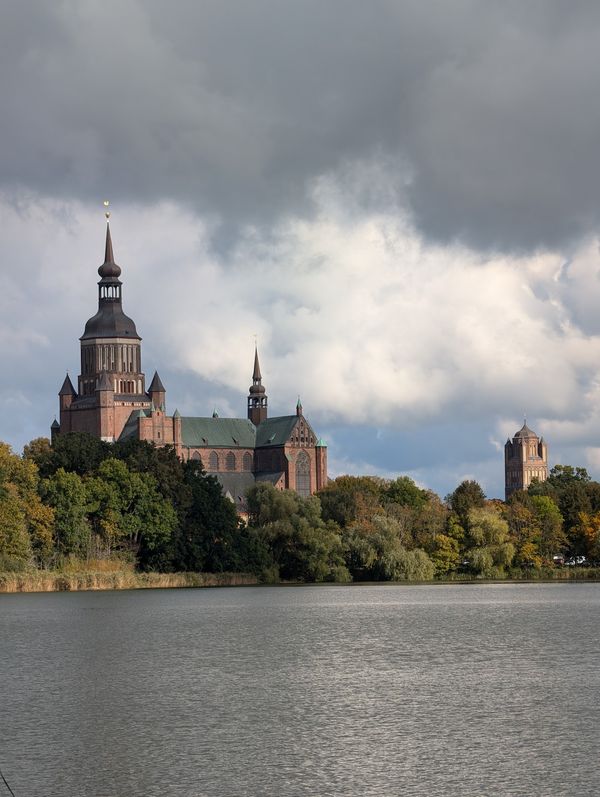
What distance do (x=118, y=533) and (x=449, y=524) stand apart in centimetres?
3081

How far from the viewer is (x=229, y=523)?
115 meters

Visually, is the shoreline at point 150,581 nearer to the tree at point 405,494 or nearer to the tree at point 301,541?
the tree at point 301,541

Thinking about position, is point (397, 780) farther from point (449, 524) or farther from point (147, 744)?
point (449, 524)

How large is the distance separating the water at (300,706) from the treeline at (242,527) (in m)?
33.0

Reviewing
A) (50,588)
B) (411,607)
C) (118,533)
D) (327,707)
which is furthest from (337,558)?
(327,707)

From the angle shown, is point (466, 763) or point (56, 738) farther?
point (56, 738)

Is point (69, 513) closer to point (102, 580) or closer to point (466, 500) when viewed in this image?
point (102, 580)

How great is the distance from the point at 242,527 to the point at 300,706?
275 feet

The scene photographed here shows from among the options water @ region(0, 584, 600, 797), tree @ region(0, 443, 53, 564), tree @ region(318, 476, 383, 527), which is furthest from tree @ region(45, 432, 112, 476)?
water @ region(0, 584, 600, 797)

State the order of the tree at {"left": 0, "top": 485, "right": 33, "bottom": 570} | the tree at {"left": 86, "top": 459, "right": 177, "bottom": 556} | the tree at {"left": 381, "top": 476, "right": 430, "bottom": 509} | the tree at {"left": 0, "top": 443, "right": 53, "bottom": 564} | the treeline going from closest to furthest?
the tree at {"left": 0, "top": 485, "right": 33, "bottom": 570}, the tree at {"left": 0, "top": 443, "right": 53, "bottom": 564}, the treeline, the tree at {"left": 86, "top": 459, "right": 177, "bottom": 556}, the tree at {"left": 381, "top": 476, "right": 430, "bottom": 509}

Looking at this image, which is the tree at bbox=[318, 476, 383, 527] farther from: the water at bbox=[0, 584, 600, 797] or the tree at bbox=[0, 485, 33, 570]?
the water at bbox=[0, 584, 600, 797]

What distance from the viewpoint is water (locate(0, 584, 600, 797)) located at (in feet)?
87.5

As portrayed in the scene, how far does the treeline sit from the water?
33.0 m

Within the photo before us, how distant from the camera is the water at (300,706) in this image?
2666cm
